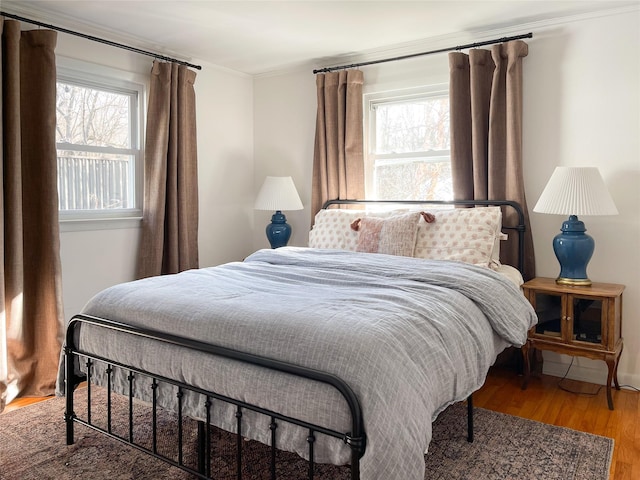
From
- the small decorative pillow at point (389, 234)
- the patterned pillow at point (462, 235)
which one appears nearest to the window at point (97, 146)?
the small decorative pillow at point (389, 234)

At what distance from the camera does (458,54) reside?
3484 mm

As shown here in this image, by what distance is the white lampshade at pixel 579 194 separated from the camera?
2.80m

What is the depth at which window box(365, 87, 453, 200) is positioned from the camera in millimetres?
3797

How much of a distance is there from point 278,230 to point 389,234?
1.30m

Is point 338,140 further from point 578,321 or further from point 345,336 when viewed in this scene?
point 345,336

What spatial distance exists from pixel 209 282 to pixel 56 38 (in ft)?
6.33

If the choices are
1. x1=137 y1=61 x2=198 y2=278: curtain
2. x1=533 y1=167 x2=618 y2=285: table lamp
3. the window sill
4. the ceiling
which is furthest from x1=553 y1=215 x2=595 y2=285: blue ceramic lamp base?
the window sill

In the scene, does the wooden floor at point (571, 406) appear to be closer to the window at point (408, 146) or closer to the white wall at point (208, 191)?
the white wall at point (208, 191)

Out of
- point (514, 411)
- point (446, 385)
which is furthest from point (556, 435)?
point (446, 385)

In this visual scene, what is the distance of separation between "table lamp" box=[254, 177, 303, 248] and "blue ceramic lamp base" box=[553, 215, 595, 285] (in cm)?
201

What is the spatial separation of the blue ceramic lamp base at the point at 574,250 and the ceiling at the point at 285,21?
1.35 m

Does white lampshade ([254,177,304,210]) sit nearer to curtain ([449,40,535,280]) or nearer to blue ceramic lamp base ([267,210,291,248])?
blue ceramic lamp base ([267,210,291,248])

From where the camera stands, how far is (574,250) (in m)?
2.95

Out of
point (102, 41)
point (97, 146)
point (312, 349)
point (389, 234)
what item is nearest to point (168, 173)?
point (97, 146)
